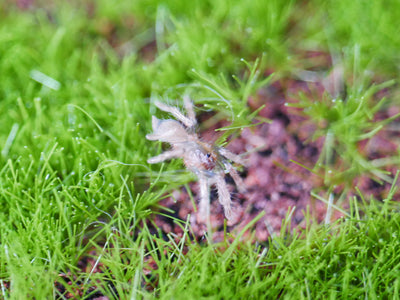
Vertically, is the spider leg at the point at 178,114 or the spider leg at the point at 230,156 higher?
the spider leg at the point at 178,114

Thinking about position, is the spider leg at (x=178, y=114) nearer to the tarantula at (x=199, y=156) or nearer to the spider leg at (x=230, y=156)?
the tarantula at (x=199, y=156)

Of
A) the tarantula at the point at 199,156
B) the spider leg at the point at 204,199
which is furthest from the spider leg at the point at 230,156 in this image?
the spider leg at the point at 204,199

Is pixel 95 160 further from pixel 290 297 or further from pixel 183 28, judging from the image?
pixel 290 297

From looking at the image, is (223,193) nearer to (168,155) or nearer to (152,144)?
(168,155)

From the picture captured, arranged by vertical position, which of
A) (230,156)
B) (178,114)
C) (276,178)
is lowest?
(276,178)

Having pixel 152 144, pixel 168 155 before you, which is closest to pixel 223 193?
pixel 168 155

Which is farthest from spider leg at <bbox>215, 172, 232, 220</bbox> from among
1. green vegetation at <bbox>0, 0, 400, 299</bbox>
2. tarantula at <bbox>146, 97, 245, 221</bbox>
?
green vegetation at <bbox>0, 0, 400, 299</bbox>

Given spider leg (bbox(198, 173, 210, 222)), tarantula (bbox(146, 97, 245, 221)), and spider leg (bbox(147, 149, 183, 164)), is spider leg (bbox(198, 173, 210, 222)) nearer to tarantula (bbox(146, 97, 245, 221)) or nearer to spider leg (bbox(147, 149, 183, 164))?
tarantula (bbox(146, 97, 245, 221))

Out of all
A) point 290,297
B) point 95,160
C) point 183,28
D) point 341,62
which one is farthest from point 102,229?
point 341,62
